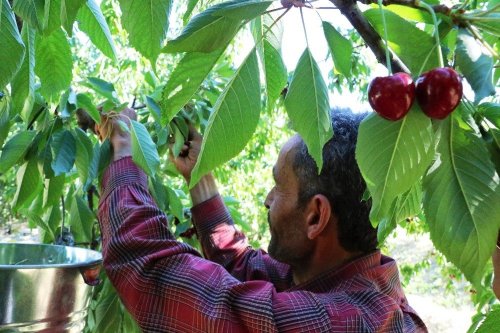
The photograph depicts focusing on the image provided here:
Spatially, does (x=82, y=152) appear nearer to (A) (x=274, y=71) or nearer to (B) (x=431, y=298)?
(A) (x=274, y=71)

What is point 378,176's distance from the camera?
0.50m

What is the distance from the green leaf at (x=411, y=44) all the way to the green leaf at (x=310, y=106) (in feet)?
0.32

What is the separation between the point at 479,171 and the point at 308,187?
0.90 meters

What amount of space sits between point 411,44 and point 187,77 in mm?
240

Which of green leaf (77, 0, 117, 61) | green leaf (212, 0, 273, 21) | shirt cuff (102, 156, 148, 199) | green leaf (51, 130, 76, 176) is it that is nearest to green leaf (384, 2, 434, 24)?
green leaf (212, 0, 273, 21)

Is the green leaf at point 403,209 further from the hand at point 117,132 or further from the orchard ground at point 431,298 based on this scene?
the orchard ground at point 431,298

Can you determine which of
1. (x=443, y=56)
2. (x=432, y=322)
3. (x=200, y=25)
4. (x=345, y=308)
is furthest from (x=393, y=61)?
(x=432, y=322)

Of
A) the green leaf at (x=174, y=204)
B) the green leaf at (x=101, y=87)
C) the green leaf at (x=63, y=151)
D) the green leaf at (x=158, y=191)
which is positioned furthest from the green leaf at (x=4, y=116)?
the green leaf at (x=174, y=204)

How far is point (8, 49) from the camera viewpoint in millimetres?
568

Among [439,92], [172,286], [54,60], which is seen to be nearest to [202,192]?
[172,286]

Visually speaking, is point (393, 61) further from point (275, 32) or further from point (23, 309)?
point (23, 309)

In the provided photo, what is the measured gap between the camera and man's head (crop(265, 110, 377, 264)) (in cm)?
136

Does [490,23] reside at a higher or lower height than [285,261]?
higher

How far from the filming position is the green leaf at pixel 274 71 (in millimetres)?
739
